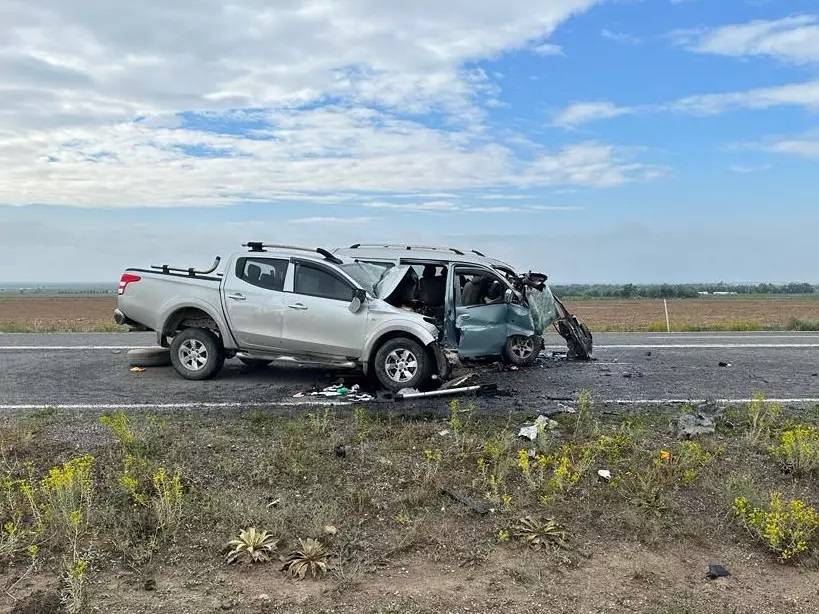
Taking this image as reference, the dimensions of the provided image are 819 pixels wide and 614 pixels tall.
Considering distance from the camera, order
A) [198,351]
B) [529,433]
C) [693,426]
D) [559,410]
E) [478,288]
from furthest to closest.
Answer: [478,288]
[198,351]
[559,410]
[693,426]
[529,433]

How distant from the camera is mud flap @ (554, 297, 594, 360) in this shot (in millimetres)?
12461

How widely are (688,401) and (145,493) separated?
6923mm

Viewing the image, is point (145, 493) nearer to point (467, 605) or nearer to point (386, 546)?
point (386, 546)

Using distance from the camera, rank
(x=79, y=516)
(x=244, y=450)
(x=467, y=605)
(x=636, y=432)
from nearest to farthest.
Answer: (x=467, y=605) → (x=79, y=516) → (x=244, y=450) → (x=636, y=432)

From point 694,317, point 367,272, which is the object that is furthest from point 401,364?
point 694,317

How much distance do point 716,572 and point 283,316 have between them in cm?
657

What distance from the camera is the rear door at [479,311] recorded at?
10.5m

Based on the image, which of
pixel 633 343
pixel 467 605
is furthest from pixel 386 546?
pixel 633 343

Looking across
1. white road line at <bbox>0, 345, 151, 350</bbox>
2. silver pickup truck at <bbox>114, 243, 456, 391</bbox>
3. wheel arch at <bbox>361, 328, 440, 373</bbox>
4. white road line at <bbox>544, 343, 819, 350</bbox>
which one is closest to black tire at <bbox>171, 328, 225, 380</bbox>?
silver pickup truck at <bbox>114, 243, 456, 391</bbox>

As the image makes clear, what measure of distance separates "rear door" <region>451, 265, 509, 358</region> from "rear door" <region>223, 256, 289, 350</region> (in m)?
2.75

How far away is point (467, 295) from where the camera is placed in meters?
10.7

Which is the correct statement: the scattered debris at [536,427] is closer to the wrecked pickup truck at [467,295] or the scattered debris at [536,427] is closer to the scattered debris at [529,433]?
the scattered debris at [529,433]

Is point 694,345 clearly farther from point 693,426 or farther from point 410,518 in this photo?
point 410,518

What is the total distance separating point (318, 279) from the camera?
31.9ft
